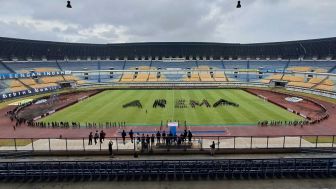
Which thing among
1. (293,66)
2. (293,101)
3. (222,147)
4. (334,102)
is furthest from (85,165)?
(293,66)

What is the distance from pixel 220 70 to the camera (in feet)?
288

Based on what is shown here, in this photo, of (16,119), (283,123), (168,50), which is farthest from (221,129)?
(168,50)

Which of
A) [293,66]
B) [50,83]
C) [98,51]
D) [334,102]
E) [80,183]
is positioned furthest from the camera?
[98,51]

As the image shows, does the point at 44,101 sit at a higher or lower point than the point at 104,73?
lower

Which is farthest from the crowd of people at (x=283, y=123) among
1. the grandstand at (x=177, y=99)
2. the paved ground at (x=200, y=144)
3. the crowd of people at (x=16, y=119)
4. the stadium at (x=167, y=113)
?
the crowd of people at (x=16, y=119)

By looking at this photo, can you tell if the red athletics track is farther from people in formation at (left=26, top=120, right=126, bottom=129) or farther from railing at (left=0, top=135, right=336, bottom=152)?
railing at (left=0, top=135, right=336, bottom=152)

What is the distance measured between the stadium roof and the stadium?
364 mm

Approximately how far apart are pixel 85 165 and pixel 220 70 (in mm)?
75704

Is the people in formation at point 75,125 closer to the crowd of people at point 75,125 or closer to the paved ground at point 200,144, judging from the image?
the crowd of people at point 75,125

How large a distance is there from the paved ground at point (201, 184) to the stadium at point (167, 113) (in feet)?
1.75

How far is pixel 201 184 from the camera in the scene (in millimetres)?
15523

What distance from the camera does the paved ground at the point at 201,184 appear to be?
49.8ft

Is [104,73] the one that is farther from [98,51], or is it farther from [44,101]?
[44,101]

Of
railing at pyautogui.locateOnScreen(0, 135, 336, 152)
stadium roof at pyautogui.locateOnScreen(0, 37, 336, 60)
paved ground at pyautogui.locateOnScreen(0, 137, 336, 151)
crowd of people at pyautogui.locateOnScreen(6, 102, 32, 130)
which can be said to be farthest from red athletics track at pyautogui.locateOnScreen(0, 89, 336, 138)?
stadium roof at pyautogui.locateOnScreen(0, 37, 336, 60)
